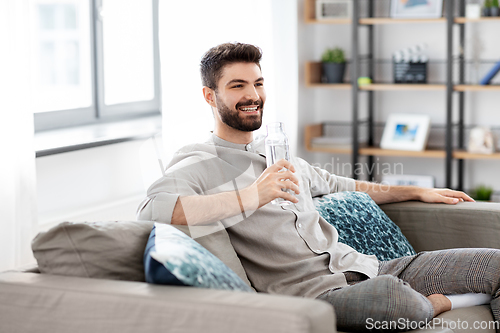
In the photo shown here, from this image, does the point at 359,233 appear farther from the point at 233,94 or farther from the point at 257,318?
the point at 257,318

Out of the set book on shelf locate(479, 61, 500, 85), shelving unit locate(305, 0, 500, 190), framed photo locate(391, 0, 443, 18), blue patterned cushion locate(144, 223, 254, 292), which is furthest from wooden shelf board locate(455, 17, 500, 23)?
blue patterned cushion locate(144, 223, 254, 292)

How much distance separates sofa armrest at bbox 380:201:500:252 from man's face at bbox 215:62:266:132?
67 centimetres

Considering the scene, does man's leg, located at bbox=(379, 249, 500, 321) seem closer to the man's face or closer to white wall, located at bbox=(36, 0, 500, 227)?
the man's face

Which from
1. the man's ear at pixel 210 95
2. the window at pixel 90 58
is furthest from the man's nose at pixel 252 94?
the window at pixel 90 58

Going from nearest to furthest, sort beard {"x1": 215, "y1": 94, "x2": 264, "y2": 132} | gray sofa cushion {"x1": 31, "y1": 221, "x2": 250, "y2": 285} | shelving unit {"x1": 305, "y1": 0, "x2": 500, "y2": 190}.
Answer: gray sofa cushion {"x1": 31, "y1": 221, "x2": 250, "y2": 285} → beard {"x1": 215, "y1": 94, "x2": 264, "y2": 132} → shelving unit {"x1": 305, "y1": 0, "x2": 500, "y2": 190}

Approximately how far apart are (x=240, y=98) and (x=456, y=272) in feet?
2.77

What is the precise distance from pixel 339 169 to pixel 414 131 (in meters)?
0.61

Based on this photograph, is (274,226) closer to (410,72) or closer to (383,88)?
(383,88)

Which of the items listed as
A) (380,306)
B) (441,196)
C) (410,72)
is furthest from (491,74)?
(380,306)

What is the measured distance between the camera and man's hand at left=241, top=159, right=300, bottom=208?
66.9 inches

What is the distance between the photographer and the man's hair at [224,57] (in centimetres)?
202

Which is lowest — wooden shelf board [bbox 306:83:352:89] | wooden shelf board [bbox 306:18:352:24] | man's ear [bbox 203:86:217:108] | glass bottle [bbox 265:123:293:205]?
glass bottle [bbox 265:123:293:205]

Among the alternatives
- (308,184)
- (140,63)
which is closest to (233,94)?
(308,184)

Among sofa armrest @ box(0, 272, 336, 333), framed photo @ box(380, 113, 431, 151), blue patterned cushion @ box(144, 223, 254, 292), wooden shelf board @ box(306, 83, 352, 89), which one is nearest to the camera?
sofa armrest @ box(0, 272, 336, 333)
